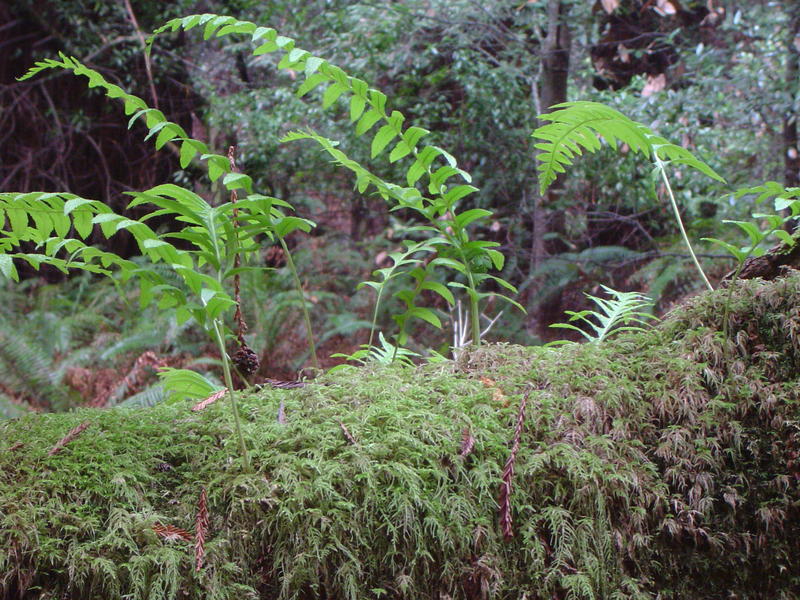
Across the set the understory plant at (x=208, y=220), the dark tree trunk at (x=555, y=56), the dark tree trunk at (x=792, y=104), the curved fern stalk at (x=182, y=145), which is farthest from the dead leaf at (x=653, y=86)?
the curved fern stalk at (x=182, y=145)

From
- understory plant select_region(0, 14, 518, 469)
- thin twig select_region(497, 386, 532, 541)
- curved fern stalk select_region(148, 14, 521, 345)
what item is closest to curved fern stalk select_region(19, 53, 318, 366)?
understory plant select_region(0, 14, 518, 469)

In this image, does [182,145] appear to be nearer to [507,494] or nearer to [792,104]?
[507,494]

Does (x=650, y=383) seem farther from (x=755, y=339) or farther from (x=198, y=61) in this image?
(x=198, y=61)

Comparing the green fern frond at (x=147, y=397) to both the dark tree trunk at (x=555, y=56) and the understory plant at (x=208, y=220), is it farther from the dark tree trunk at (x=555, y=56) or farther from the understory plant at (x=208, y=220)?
the dark tree trunk at (x=555, y=56)

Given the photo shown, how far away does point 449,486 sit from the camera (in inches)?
41.9

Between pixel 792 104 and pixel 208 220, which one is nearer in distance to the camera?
pixel 208 220

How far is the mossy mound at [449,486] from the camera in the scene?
95 centimetres

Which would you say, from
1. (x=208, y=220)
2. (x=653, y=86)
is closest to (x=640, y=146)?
(x=208, y=220)

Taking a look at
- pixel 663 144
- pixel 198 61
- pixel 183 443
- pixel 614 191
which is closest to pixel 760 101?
pixel 614 191

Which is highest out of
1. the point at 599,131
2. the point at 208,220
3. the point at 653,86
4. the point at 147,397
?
the point at 653,86

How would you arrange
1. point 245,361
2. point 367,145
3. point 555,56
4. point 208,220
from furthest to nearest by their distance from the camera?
point 367,145 < point 555,56 < point 245,361 < point 208,220

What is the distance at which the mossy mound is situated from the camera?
37.2 inches

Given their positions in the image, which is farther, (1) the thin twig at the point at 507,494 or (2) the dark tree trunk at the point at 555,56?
(2) the dark tree trunk at the point at 555,56

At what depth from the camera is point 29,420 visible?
4.02 feet
